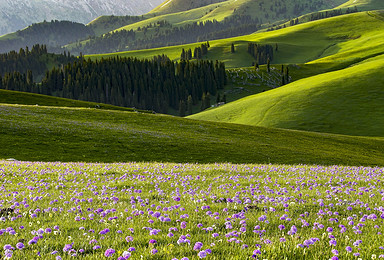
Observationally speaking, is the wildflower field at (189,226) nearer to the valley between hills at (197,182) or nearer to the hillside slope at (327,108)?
the valley between hills at (197,182)

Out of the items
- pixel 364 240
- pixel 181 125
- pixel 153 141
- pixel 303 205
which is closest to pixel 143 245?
pixel 364 240

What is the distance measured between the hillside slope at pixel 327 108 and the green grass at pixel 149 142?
1251 inches

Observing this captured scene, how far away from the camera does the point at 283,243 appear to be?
20.3 feet

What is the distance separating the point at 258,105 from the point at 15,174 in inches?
4033

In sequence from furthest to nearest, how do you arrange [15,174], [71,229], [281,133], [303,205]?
[281,133] < [15,174] < [303,205] < [71,229]

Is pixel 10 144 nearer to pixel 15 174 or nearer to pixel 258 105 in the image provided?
pixel 15 174

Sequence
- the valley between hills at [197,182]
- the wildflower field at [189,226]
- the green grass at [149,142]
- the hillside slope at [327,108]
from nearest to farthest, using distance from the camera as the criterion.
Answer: the wildflower field at [189,226] < the valley between hills at [197,182] < the green grass at [149,142] < the hillside slope at [327,108]

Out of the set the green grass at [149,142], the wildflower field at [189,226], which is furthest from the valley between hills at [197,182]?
the green grass at [149,142]

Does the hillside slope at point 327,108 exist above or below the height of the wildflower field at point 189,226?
below

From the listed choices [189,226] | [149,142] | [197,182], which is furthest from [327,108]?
[189,226]

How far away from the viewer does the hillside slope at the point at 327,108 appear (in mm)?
93500

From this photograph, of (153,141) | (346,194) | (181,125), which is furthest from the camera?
(181,125)

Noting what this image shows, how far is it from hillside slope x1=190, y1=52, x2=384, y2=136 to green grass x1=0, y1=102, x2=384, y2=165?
31772mm

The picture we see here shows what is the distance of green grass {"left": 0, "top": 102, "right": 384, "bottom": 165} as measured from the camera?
3850 cm
